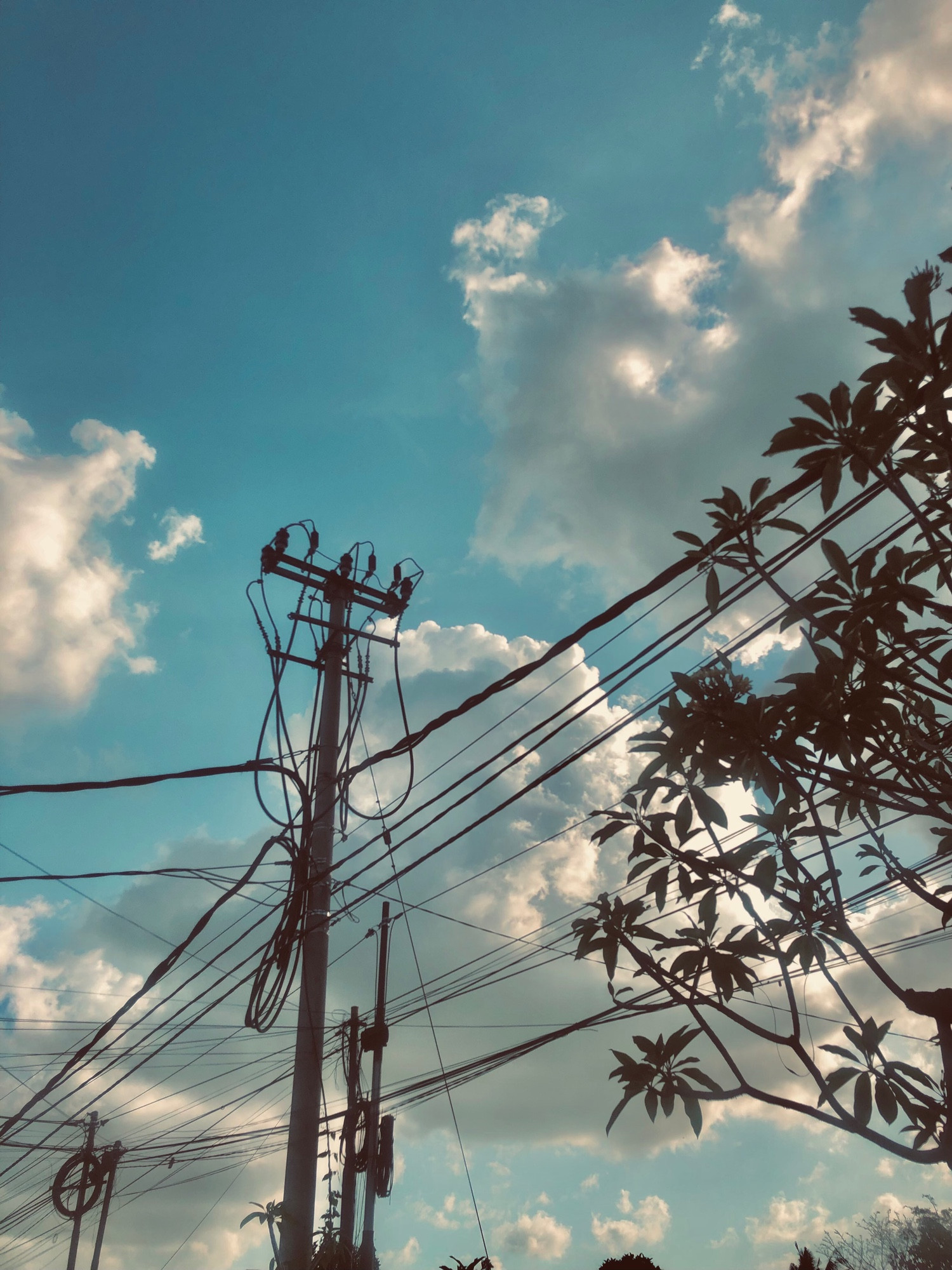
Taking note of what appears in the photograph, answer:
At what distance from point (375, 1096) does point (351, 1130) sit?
790mm

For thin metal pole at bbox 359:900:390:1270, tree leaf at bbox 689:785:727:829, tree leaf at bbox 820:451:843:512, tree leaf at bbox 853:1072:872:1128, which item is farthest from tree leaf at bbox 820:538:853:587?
thin metal pole at bbox 359:900:390:1270

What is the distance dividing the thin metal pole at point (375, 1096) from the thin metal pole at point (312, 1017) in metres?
5.94

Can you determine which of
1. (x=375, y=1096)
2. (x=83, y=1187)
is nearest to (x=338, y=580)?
(x=375, y=1096)

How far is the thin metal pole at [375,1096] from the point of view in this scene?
13.0m

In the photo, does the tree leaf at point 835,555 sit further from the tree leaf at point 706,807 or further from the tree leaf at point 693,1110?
the tree leaf at point 693,1110

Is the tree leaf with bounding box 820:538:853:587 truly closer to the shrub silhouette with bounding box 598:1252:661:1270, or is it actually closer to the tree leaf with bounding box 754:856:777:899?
the tree leaf with bounding box 754:856:777:899

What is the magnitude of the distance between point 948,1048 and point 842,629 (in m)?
1.42

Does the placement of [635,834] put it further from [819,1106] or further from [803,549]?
[803,549]

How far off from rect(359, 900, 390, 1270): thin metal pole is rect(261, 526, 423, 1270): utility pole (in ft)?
19.6

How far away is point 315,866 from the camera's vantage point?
26.7 ft

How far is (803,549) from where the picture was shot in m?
5.57

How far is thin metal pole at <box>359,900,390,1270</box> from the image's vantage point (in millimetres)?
13008

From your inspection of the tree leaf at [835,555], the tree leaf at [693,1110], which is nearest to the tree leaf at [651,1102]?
the tree leaf at [693,1110]

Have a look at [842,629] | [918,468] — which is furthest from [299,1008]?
[918,468]
